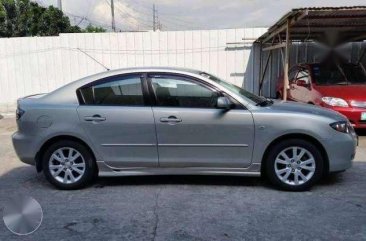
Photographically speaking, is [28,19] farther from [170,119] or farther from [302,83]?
[170,119]

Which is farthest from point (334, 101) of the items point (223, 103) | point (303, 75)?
point (223, 103)

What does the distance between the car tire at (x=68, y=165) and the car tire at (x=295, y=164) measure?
2261mm

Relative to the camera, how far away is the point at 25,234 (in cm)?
405

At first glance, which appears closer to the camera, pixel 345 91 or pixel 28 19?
pixel 345 91

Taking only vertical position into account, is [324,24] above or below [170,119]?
above

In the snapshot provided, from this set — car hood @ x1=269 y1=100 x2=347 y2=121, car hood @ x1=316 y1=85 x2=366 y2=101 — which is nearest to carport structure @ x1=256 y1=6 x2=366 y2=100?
car hood @ x1=316 y1=85 x2=366 y2=101

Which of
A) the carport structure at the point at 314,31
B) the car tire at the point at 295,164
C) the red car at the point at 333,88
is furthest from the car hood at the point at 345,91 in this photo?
the car tire at the point at 295,164

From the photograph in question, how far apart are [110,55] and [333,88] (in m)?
6.85

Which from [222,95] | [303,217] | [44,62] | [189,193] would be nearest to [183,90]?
[222,95]

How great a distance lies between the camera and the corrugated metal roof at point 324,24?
862 cm

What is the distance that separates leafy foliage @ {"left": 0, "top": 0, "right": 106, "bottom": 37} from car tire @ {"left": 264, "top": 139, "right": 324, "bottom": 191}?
24447 mm

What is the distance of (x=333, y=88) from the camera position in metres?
8.98

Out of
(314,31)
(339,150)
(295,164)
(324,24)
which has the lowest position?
(295,164)

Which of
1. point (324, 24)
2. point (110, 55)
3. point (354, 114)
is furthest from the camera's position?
point (110, 55)
